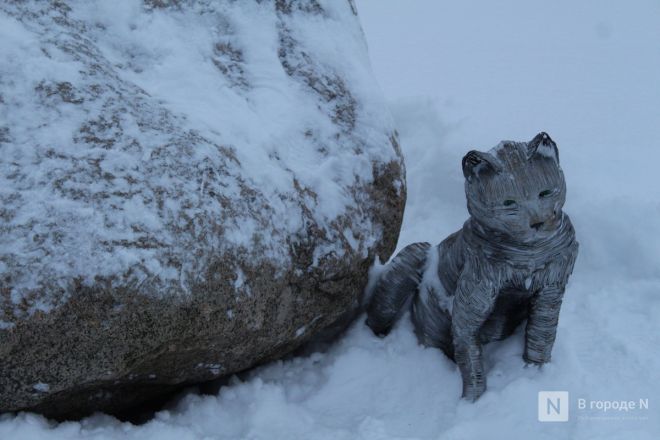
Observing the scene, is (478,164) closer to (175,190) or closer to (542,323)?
(542,323)

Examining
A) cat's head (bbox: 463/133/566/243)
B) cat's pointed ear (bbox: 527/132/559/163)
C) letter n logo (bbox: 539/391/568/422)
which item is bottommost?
letter n logo (bbox: 539/391/568/422)

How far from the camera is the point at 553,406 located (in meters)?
2.24

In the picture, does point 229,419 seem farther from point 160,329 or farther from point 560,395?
point 560,395

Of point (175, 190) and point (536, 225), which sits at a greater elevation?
point (536, 225)

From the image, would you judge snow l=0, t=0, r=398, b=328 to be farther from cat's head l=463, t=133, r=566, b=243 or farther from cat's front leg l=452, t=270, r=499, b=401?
cat's head l=463, t=133, r=566, b=243

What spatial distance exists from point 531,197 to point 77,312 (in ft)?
4.22

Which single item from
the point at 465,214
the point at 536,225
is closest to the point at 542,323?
the point at 536,225

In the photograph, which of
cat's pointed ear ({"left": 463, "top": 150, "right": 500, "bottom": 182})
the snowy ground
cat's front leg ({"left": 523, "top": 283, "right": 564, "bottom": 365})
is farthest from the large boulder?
cat's front leg ({"left": 523, "top": 283, "right": 564, "bottom": 365})

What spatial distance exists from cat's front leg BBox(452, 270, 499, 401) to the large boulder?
15.4 inches

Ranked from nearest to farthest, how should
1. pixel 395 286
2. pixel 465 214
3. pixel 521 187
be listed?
pixel 521 187 → pixel 395 286 → pixel 465 214

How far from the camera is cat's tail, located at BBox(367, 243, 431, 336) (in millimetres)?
2672

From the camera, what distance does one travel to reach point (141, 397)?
2406 mm

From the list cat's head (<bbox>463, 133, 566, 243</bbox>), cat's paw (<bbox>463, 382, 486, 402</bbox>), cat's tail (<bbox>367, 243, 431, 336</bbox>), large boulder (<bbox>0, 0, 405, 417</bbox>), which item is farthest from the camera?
cat's tail (<bbox>367, 243, 431, 336</bbox>)

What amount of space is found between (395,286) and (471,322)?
1.27ft
